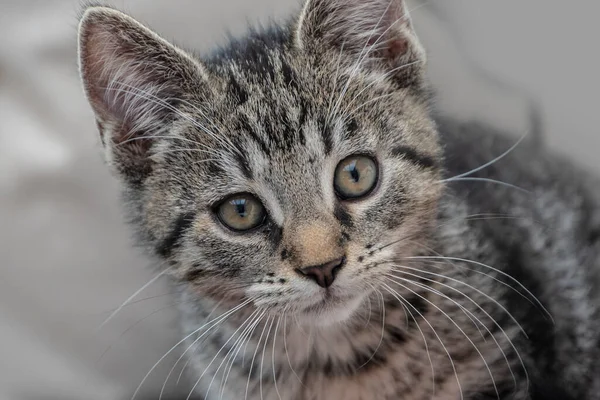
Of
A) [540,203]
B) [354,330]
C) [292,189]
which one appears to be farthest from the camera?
[540,203]

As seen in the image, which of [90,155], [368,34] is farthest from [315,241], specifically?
[90,155]

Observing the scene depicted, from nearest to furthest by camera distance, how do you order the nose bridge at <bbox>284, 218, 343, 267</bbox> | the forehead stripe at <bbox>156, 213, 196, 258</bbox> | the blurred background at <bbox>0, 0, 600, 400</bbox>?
the nose bridge at <bbox>284, 218, 343, 267</bbox>
the forehead stripe at <bbox>156, 213, 196, 258</bbox>
the blurred background at <bbox>0, 0, 600, 400</bbox>

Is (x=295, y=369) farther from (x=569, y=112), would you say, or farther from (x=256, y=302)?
(x=569, y=112)

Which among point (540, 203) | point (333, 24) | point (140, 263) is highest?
point (333, 24)

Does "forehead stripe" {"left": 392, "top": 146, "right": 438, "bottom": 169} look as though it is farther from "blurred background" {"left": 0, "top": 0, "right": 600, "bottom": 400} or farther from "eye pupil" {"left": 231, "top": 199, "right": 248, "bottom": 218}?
"blurred background" {"left": 0, "top": 0, "right": 600, "bottom": 400}

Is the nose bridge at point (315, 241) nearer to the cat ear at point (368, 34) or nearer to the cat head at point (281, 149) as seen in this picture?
the cat head at point (281, 149)

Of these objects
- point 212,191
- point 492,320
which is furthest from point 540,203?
point 212,191

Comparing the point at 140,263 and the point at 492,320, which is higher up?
the point at 140,263

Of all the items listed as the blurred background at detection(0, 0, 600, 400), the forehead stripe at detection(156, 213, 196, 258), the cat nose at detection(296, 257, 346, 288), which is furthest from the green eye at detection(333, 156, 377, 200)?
the blurred background at detection(0, 0, 600, 400)
